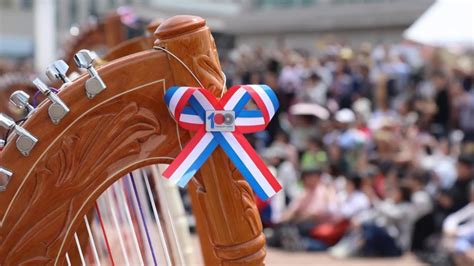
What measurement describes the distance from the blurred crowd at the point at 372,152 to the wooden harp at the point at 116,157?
4.59m

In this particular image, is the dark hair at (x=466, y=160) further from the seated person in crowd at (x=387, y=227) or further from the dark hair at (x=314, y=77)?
the dark hair at (x=314, y=77)

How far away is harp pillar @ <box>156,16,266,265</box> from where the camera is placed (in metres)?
1.39

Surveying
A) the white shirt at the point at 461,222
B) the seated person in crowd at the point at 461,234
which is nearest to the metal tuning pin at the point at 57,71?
the seated person in crowd at the point at 461,234

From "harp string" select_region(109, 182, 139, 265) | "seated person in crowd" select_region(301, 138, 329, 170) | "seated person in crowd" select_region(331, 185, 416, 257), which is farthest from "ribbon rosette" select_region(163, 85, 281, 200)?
"seated person in crowd" select_region(301, 138, 329, 170)

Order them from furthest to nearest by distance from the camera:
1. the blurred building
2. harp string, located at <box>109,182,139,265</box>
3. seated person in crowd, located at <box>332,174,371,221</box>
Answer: the blurred building
seated person in crowd, located at <box>332,174,371,221</box>
harp string, located at <box>109,182,139,265</box>

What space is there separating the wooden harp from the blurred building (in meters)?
15.4

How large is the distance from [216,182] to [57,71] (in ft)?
1.03

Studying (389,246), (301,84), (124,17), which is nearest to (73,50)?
(124,17)

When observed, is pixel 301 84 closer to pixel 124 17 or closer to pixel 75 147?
Answer: pixel 124 17

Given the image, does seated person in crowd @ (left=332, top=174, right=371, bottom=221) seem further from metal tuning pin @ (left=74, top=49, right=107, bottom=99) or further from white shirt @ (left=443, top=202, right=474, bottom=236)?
metal tuning pin @ (left=74, top=49, right=107, bottom=99)

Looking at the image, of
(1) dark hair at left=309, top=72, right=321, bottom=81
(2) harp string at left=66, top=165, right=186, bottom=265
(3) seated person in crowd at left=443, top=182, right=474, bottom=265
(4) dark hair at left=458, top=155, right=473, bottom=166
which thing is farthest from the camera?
(1) dark hair at left=309, top=72, right=321, bottom=81

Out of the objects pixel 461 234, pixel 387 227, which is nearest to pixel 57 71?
pixel 461 234

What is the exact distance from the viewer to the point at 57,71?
1393mm

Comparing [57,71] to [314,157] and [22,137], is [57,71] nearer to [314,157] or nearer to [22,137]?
[22,137]
